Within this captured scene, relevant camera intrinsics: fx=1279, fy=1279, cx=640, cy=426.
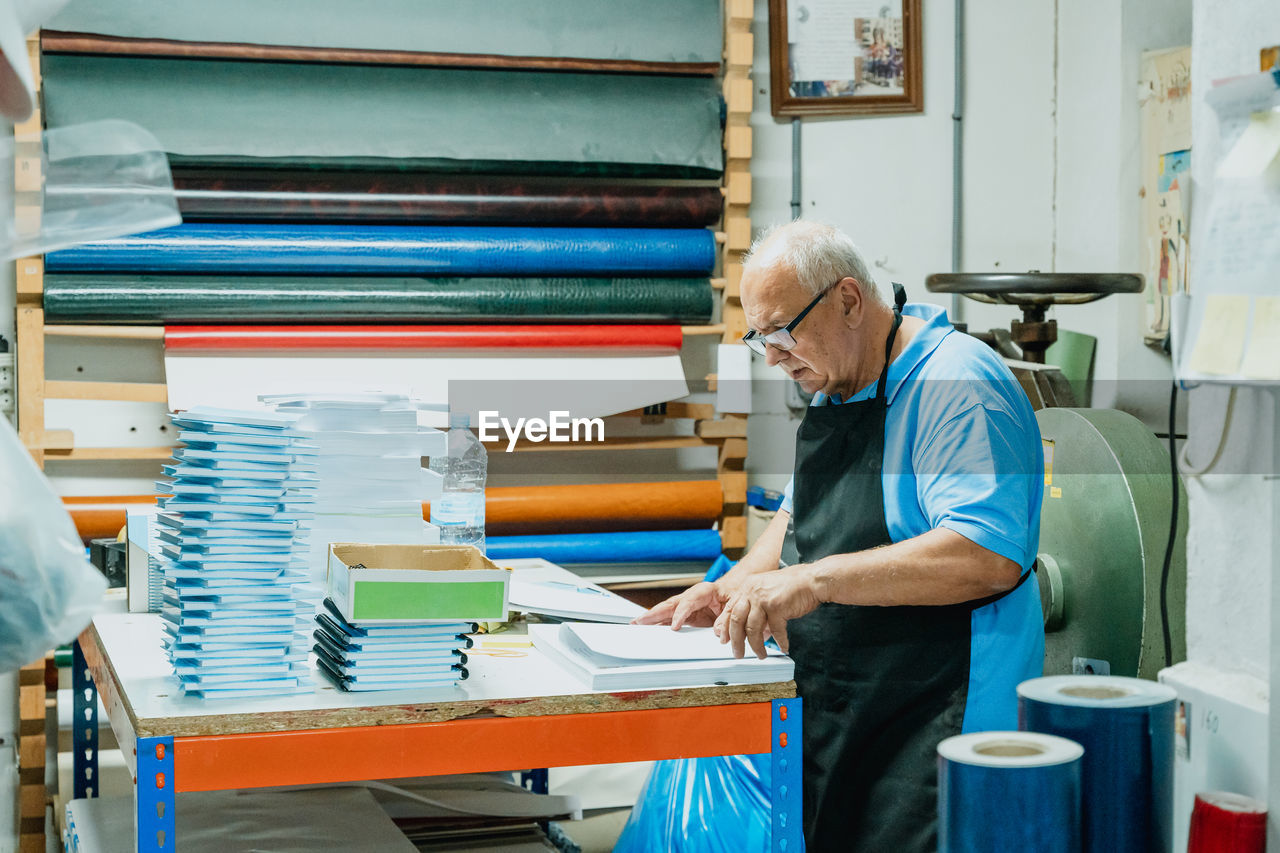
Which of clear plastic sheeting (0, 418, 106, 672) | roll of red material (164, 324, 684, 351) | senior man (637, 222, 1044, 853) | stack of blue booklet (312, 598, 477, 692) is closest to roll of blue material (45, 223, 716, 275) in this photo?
roll of red material (164, 324, 684, 351)

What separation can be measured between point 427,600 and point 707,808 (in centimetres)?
94

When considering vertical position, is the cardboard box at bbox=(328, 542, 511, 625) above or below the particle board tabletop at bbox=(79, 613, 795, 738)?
above

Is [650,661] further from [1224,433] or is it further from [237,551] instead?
[1224,433]

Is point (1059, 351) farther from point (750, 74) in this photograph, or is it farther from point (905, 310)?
point (905, 310)

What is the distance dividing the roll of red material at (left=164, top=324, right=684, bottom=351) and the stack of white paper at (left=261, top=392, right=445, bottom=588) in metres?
1.44

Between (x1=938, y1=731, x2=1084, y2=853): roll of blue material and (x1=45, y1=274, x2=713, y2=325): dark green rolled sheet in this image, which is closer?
(x1=938, y1=731, x2=1084, y2=853): roll of blue material

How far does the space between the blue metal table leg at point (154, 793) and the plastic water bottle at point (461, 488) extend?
26.0 inches

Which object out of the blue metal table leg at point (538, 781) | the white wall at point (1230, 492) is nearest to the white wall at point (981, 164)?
the blue metal table leg at point (538, 781)

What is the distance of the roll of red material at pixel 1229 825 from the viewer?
905 mm

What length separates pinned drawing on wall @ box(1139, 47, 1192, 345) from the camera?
366 centimetres

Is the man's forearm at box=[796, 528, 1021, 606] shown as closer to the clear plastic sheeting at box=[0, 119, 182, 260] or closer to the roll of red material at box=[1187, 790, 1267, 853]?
the roll of red material at box=[1187, 790, 1267, 853]

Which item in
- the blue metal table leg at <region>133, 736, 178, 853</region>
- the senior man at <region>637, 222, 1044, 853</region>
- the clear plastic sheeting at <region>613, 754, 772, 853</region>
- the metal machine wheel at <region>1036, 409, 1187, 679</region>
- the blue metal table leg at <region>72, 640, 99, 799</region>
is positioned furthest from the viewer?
the blue metal table leg at <region>72, 640, 99, 799</region>

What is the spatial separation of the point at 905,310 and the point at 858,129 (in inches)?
83.3

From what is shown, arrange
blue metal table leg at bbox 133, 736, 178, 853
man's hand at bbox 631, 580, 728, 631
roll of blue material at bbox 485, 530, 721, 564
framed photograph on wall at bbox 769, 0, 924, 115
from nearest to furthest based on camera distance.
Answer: blue metal table leg at bbox 133, 736, 178, 853
man's hand at bbox 631, 580, 728, 631
roll of blue material at bbox 485, 530, 721, 564
framed photograph on wall at bbox 769, 0, 924, 115
